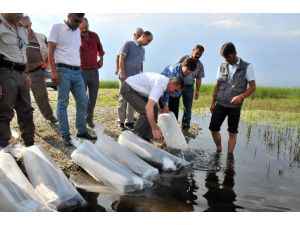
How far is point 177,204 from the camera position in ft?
12.2

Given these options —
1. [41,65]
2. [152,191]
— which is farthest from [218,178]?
[41,65]

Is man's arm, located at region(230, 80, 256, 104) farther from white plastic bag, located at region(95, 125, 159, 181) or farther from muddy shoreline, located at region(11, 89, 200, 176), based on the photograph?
white plastic bag, located at region(95, 125, 159, 181)

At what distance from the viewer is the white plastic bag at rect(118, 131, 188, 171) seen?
192 inches

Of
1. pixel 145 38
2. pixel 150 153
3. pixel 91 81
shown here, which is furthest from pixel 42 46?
pixel 150 153

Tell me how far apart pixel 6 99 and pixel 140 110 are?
1862 millimetres

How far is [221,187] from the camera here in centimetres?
435

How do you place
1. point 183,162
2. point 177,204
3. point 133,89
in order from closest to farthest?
point 177,204 < point 183,162 < point 133,89

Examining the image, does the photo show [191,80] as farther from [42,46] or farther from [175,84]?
[42,46]

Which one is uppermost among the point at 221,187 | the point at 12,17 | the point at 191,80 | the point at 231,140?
the point at 12,17

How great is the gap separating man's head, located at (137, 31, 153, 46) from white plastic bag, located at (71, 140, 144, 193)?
302cm

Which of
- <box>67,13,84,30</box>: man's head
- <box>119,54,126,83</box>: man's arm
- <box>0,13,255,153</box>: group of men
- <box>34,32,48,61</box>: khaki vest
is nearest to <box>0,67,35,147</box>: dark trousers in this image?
<box>0,13,255,153</box>: group of men
